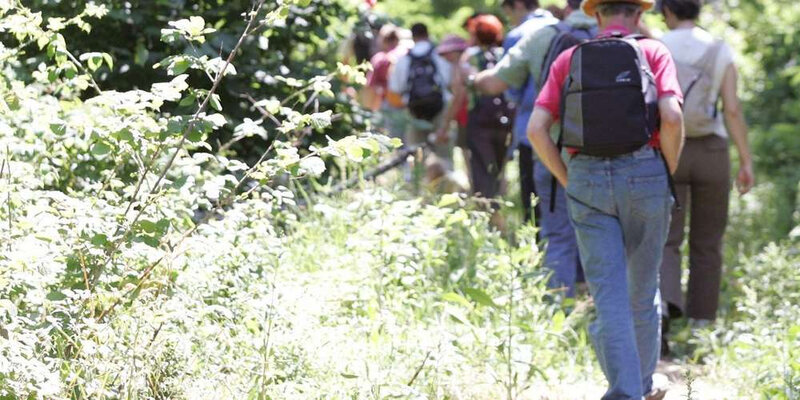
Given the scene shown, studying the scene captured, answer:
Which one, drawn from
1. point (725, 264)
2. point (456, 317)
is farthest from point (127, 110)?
point (725, 264)

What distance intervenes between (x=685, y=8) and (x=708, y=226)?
1.21 meters

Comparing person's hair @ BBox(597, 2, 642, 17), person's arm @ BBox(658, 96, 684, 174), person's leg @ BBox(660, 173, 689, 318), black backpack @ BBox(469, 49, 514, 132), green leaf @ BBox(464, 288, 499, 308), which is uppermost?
person's hair @ BBox(597, 2, 642, 17)

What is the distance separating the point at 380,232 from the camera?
567 cm

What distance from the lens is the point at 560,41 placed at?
671 cm

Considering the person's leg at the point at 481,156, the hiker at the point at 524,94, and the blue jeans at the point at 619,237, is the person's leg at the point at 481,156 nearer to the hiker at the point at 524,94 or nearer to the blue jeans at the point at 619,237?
the hiker at the point at 524,94

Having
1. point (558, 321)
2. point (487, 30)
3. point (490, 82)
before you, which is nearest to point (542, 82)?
point (490, 82)

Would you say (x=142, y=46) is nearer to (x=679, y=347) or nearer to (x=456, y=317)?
(x=456, y=317)

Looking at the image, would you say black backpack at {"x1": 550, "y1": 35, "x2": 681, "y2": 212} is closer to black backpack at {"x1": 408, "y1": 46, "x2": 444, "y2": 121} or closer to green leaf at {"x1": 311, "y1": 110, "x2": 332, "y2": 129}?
green leaf at {"x1": 311, "y1": 110, "x2": 332, "y2": 129}

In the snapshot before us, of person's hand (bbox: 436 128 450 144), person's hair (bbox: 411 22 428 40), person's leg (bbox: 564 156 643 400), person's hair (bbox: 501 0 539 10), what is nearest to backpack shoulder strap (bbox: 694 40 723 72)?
person's hair (bbox: 501 0 539 10)

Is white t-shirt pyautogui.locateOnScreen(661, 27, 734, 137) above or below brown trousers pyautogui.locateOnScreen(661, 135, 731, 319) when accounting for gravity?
above

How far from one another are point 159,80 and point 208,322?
9.79 feet

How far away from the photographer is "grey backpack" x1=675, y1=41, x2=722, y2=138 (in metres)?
6.99

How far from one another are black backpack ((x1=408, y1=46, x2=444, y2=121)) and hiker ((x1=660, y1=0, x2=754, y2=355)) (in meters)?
4.20

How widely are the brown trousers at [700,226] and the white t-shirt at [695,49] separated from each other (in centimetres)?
37
